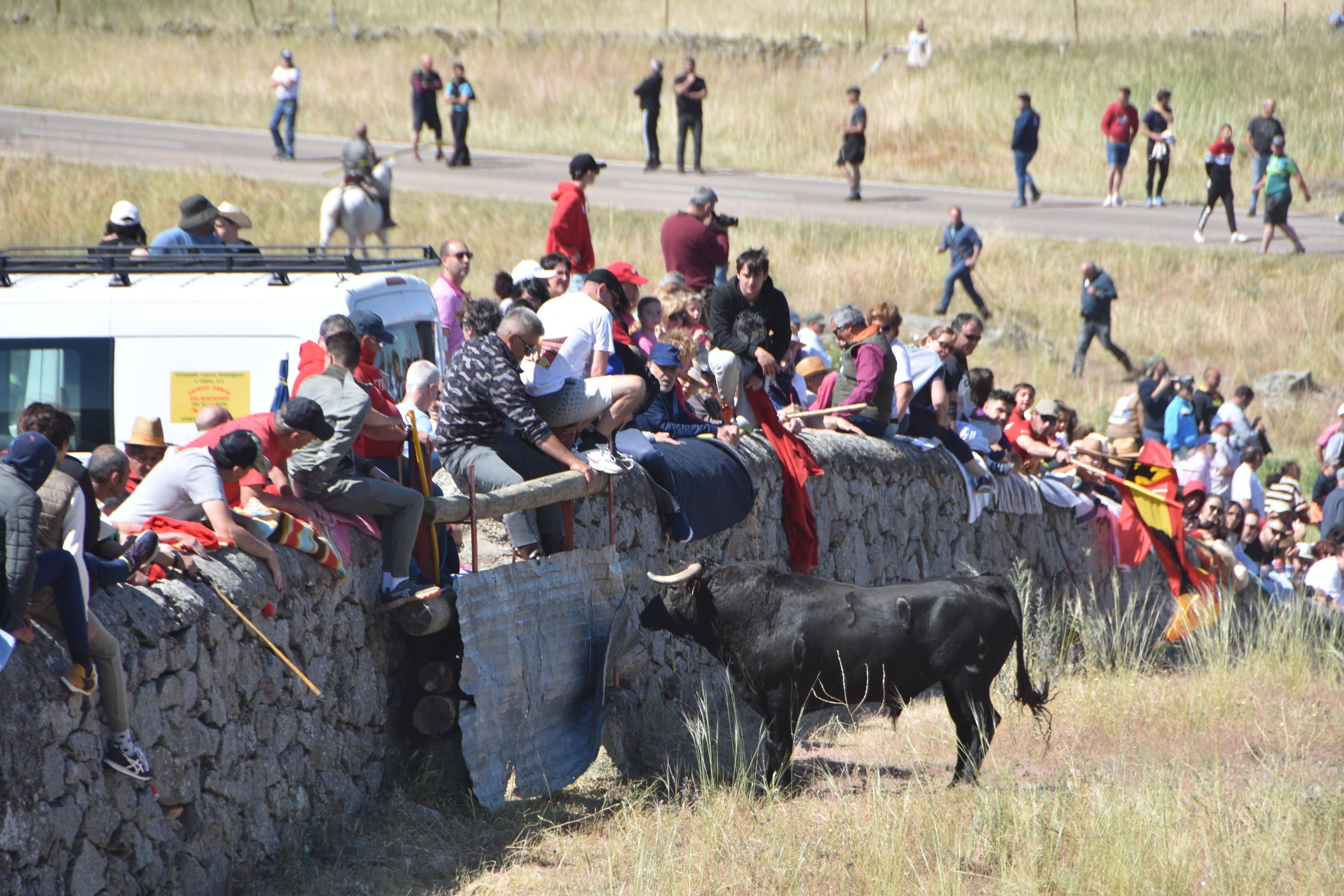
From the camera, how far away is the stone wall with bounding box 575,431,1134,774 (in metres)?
8.85

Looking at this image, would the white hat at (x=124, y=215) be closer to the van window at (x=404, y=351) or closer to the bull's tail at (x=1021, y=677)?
the van window at (x=404, y=351)

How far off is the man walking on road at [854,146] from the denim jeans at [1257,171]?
760 cm

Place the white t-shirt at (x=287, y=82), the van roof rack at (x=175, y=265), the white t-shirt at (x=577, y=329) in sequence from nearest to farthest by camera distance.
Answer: the white t-shirt at (x=577, y=329)
the van roof rack at (x=175, y=265)
the white t-shirt at (x=287, y=82)

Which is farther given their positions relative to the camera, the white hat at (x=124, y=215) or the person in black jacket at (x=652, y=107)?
the person in black jacket at (x=652, y=107)

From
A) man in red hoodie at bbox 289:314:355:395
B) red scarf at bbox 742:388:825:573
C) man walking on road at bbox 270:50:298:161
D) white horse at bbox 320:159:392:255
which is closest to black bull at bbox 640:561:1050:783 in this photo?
red scarf at bbox 742:388:825:573

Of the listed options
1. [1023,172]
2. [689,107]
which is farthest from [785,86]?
[1023,172]

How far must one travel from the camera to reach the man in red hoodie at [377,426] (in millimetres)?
7219

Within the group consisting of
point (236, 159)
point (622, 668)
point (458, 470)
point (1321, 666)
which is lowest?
point (1321, 666)

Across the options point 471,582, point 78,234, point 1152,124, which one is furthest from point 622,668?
point 1152,124

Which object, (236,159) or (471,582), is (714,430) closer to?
(471,582)

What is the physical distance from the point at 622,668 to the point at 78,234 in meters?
17.9

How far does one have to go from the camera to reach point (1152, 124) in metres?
29.4

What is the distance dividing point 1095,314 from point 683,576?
54.1 feet

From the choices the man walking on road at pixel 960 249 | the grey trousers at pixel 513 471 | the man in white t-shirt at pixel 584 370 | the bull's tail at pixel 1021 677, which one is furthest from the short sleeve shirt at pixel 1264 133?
the grey trousers at pixel 513 471
